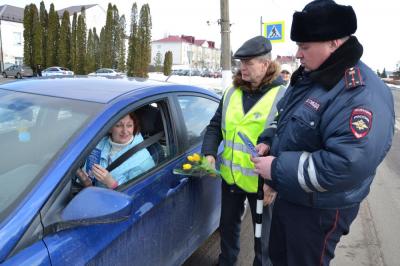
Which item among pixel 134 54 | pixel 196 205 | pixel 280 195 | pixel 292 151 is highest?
pixel 134 54

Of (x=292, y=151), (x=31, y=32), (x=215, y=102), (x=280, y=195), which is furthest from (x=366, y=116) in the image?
(x=31, y=32)

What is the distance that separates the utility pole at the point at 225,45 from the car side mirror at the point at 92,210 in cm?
819

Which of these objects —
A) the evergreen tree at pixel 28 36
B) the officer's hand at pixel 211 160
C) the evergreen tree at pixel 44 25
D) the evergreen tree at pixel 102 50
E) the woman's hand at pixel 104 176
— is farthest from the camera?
the evergreen tree at pixel 102 50

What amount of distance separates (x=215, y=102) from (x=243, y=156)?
1050 millimetres

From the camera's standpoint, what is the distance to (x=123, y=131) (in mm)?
2285

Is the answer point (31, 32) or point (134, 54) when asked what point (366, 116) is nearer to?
point (134, 54)

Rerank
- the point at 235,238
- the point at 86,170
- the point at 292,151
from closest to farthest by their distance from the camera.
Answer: the point at 292,151 < the point at 86,170 < the point at 235,238

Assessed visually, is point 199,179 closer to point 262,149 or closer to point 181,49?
point 262,149

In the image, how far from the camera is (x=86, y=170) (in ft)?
6.86

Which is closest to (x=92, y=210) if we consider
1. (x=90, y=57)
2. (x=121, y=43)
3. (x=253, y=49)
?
(x=253, y=49)

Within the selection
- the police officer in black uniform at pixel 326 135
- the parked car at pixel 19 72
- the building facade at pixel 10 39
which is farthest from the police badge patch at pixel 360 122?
the building facade at pixel 10 39

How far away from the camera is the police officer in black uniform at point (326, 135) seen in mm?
1545

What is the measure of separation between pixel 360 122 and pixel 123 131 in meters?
1.36

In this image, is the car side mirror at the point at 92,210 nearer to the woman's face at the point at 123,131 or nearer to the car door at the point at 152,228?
the car door at the point at 152,228
